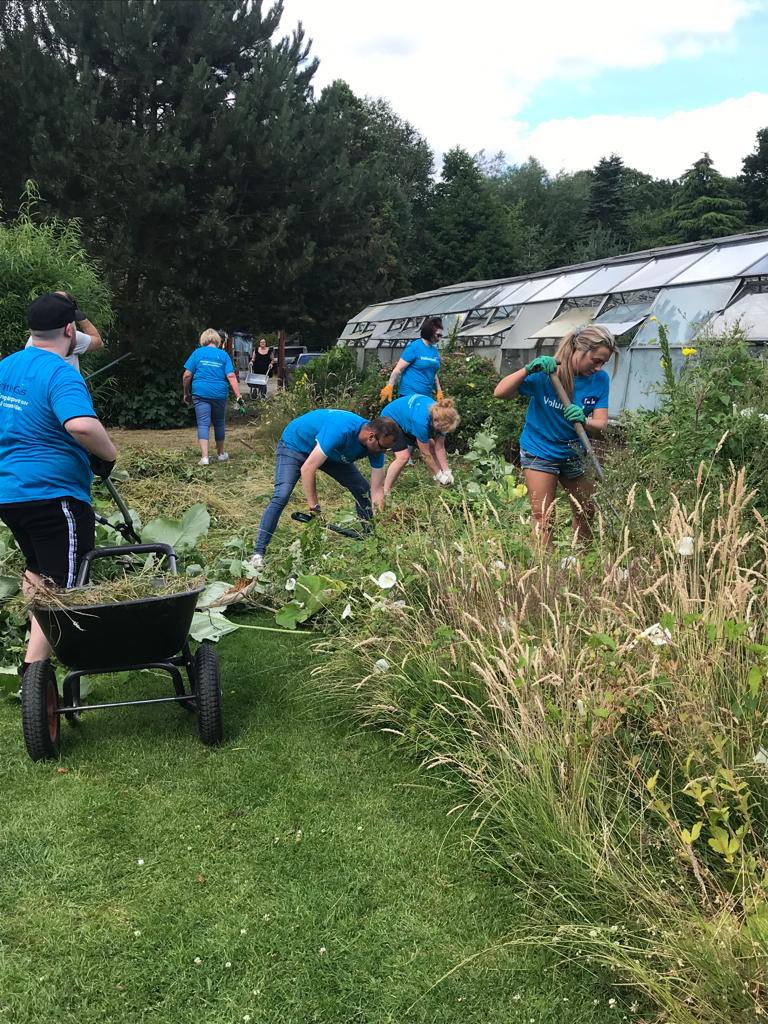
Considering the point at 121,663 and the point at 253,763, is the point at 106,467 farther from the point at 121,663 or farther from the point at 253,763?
the point at 253,763

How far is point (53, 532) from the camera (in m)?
3.31

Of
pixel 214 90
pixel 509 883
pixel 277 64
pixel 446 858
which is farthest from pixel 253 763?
pixel 277 64

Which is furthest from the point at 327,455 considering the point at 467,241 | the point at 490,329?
the point at 467,241

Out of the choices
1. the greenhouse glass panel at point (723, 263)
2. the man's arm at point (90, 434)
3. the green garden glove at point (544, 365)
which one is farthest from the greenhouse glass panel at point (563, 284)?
the man's arm at point (90, 434)

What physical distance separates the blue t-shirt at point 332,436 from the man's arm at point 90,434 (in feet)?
6.78

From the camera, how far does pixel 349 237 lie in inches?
725

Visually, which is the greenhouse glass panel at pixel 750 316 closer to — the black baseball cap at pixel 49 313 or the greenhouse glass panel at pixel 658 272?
the greenhouse glass panel at pixel 658 272

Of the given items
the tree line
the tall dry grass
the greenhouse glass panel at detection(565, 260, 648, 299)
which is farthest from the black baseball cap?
the tree line

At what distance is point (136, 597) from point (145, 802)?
78 cm

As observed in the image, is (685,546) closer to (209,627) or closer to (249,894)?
(249,894)

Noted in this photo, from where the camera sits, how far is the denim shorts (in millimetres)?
4906

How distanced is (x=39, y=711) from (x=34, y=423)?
116 centimetres

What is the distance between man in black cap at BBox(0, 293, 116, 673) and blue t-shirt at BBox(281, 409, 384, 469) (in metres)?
1.98

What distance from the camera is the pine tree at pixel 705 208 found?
35.7m
